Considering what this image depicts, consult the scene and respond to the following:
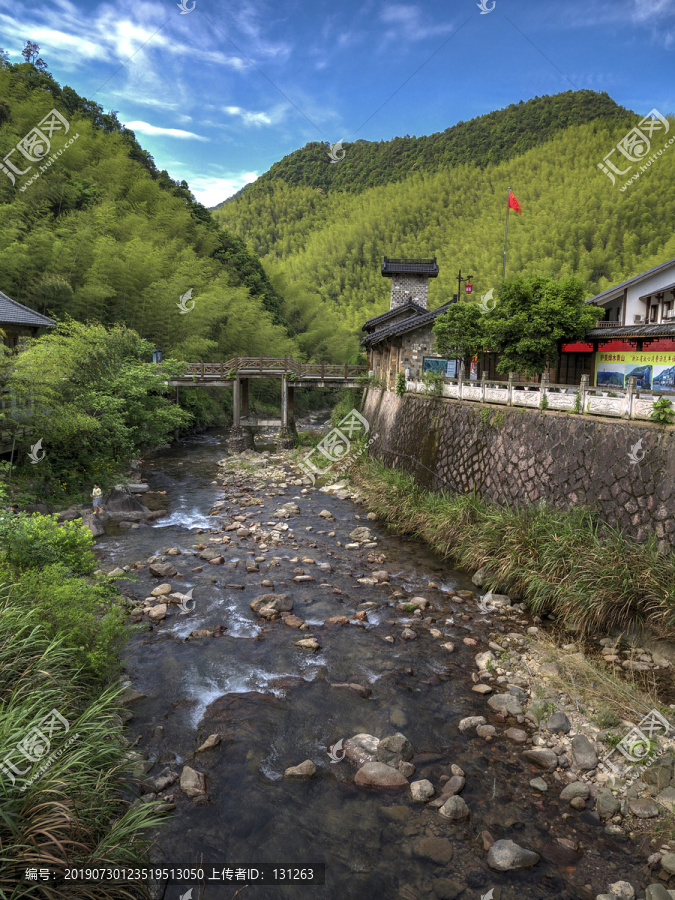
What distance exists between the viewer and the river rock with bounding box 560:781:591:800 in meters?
5.17

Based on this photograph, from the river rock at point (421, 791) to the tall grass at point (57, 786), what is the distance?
255 cm

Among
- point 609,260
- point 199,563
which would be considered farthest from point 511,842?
point 609,260

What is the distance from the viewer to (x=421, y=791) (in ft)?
17.2

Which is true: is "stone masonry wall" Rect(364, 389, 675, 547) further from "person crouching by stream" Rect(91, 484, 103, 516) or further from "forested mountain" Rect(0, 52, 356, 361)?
"forested mountain" Rect(0, 52, 356, 361)

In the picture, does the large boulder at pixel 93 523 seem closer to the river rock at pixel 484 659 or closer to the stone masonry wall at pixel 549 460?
the stone masonry wall at pixel 549 460

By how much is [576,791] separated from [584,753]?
0.54m

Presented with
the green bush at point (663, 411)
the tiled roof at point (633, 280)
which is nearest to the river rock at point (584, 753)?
the green bush at point (663, 411)

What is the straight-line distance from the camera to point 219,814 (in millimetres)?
4973

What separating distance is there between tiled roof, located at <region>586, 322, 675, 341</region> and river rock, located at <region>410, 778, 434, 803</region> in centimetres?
1321

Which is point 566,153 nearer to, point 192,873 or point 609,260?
point 609,260

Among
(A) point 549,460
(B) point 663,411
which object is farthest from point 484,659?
(B) point 663,411

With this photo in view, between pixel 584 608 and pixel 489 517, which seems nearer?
pixel 584 608

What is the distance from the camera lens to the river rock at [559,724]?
239 inches

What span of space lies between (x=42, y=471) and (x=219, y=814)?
1251cm
